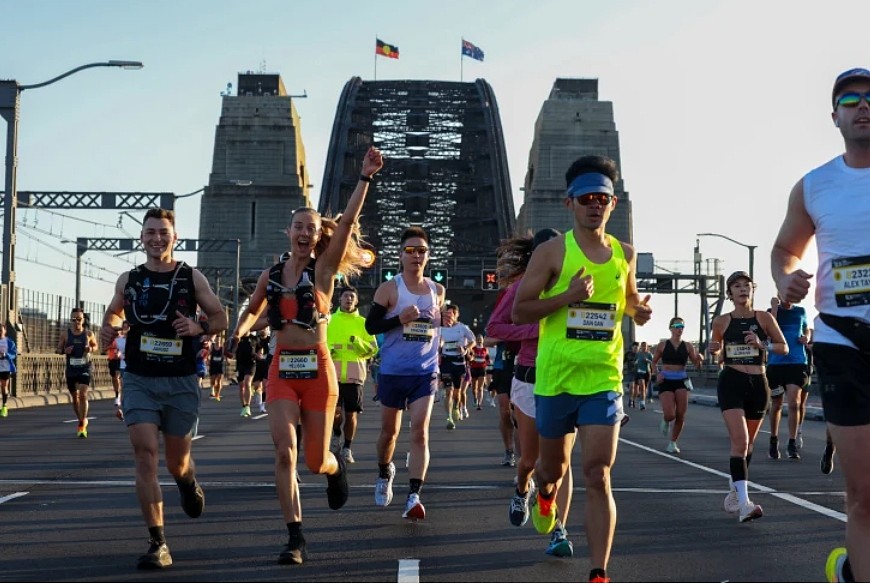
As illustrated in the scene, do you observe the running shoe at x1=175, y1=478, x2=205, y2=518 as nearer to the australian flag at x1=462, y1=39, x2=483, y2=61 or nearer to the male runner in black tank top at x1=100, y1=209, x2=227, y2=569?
the male runner in black tank top at x1=100, y1=209, x2=227, y2=569

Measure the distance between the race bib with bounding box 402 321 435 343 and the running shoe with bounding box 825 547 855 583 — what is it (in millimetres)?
4507

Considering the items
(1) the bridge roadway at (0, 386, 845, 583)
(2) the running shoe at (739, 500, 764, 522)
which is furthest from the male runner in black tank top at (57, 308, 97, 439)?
(2) the running shoe at (739, 500, 764, 522)

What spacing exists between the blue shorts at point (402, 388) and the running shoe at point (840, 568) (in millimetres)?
4439

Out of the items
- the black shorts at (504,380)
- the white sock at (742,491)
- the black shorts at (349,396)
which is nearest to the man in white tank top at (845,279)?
the white sock at (742,491)

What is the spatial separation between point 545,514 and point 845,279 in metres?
2.85

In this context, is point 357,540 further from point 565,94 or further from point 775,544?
point 565,94

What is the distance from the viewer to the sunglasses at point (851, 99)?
5.40 m

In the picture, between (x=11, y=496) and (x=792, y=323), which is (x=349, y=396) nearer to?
(x=11, y=496)

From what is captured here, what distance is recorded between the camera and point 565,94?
101 metres

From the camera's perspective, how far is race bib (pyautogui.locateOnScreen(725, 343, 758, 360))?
36.2 feet

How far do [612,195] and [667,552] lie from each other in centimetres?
238

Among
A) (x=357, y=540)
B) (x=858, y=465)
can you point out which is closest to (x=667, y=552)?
(x=357, y=540)

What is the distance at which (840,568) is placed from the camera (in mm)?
5645

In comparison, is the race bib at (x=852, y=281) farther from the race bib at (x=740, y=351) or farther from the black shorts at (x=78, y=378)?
the black shorts at (x=78, y=378)
